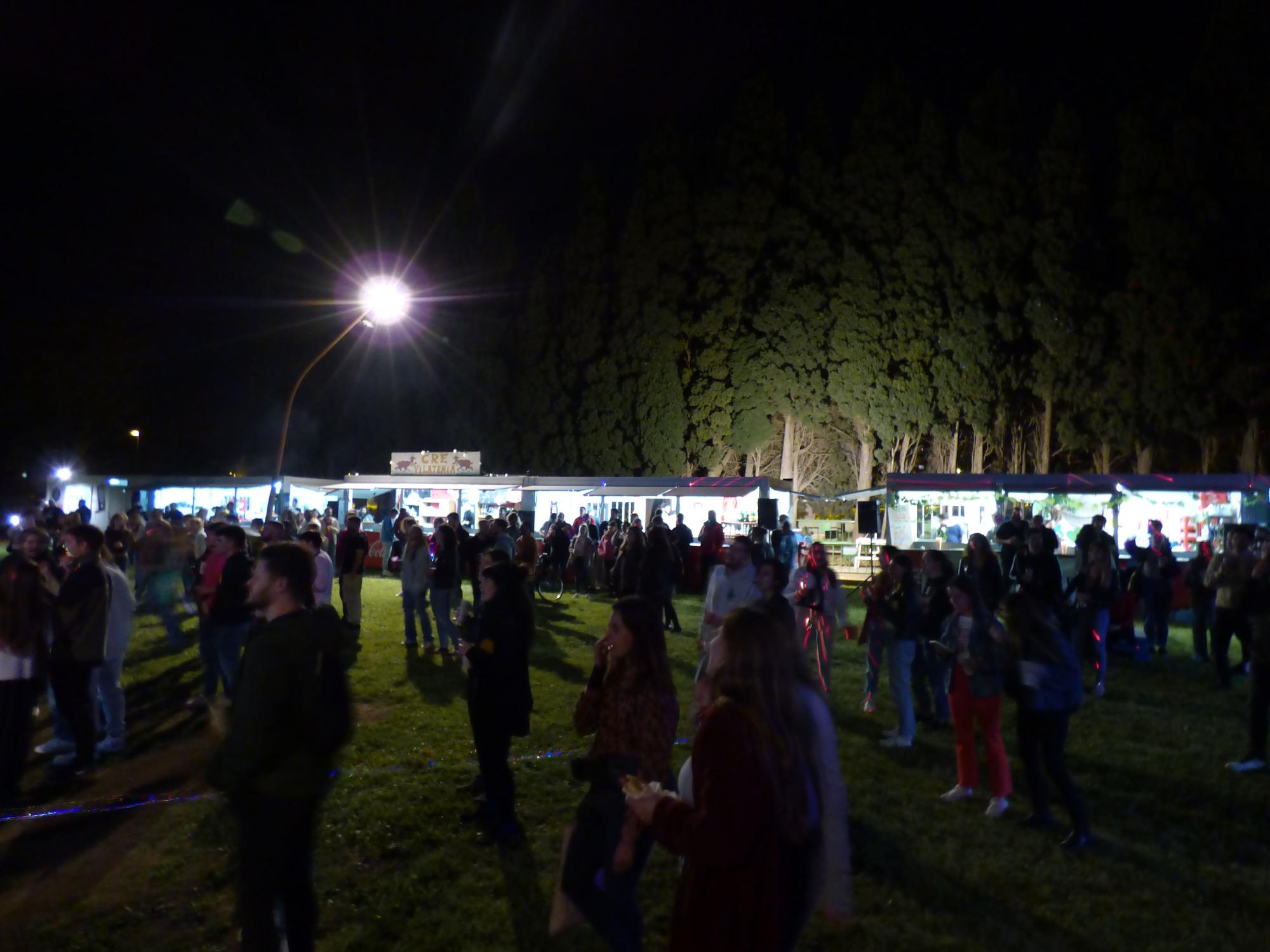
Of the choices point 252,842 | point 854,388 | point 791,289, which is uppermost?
point 791,289

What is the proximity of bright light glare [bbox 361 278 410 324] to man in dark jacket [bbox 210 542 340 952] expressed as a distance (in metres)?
12.1

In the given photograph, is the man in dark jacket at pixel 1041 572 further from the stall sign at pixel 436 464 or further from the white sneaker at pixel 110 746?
the stall sign at pixel 436 464

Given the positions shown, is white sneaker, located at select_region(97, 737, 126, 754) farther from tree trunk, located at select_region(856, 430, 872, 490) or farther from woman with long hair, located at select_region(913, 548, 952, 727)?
tree trunk, located at select_region(856, 430, 872, 490)

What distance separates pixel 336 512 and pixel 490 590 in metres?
22.2

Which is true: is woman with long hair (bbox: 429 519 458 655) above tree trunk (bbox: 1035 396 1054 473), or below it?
below

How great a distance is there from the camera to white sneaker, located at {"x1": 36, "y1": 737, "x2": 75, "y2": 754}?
6906mm

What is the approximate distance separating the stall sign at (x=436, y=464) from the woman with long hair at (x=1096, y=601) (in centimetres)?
1886

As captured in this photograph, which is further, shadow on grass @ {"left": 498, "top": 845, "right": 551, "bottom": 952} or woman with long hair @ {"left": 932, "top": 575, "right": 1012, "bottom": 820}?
woman with long hair @ {"left": 932, "top": 575, "right": 1012, "bottom": 820}

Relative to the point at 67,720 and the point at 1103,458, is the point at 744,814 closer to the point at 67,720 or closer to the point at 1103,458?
the point at 67,720

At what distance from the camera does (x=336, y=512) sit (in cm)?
2597

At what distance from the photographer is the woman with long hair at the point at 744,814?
7.12 feet

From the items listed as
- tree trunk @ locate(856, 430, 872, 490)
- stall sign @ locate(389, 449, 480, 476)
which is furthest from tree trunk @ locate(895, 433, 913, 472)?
stall sign @ locate(389, 449, 480, 476)

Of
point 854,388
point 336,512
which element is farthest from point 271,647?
point 854,388

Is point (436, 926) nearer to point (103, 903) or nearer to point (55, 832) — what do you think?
point (103, 903)
